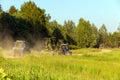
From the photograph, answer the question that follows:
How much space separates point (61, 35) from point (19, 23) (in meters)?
17.9

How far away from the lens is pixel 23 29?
52.4m

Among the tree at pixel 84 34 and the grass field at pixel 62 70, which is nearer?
the grass field at pixel 62 70

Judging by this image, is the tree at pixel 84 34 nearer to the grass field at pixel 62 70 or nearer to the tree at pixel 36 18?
the tree at pixel 36 18

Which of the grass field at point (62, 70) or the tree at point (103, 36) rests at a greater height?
the tree at point (103, 36)

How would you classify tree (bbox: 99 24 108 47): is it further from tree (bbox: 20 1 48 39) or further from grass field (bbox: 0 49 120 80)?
grass field (bbox: 0 49 120 80)

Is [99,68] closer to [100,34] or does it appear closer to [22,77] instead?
[22,77]

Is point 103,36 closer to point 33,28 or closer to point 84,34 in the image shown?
point 84,34

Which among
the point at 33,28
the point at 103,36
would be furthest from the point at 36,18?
the point at 103,36

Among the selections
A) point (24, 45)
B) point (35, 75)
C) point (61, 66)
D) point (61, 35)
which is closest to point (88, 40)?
point (61, 35)

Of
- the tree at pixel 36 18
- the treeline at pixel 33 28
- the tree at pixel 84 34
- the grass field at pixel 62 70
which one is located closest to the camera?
the grass field at pixel 62 70

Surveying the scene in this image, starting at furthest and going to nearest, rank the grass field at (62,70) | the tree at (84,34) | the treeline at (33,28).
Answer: the tree at (84,34) → the treeline at (33,28) → the grass field at (62,70)

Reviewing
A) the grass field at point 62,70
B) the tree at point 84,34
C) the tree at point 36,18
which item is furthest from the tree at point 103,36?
the grass field at point 62,70

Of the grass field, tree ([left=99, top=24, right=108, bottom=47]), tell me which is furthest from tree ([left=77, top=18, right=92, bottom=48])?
the grass field

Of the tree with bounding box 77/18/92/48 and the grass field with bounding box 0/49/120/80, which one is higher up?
the tree with bounding box 77/18/92/48
